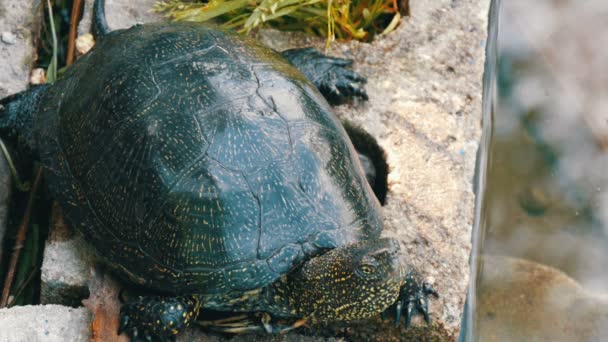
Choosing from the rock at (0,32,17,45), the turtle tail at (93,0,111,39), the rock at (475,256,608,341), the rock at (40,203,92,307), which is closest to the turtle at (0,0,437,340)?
the rock at (40,203,92,307)

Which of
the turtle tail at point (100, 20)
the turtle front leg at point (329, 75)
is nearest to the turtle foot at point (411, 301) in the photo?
the turtle front leg at point (329, 75)

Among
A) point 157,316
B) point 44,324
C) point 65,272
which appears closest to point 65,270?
point 65,272

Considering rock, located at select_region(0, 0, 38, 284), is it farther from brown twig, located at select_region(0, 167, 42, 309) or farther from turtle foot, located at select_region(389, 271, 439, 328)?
turtle foot, located at select_region(389, 271, 439, 328)

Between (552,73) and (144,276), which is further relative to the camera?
(552,73)

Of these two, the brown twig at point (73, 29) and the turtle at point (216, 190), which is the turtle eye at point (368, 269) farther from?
the brown twig at point (73, 29)

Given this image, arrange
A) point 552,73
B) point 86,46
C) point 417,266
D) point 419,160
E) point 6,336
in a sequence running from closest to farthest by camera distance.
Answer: point 6,336
point 417,266
point 419,160
point 86,46
point 552,73

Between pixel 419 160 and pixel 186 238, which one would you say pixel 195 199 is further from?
pixel 419 160

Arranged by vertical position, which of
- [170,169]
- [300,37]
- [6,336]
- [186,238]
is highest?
[300,37]

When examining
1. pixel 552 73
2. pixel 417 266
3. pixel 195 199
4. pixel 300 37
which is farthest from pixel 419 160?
pixel 552 73
